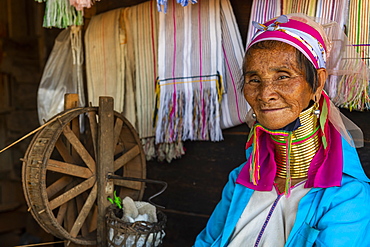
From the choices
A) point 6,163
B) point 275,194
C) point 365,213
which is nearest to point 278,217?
point 275,194

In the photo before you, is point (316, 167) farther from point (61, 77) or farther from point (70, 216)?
point (61, 77)

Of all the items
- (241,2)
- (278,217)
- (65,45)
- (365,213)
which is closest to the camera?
(365,213)

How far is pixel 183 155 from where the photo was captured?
8.89 ft

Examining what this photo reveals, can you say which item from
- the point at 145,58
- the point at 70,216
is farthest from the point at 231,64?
the point at 70,216

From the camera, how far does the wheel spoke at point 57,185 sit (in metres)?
2.12

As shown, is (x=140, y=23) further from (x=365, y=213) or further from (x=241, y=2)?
(x=365, y=213)

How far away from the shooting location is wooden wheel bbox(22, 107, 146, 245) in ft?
6.28

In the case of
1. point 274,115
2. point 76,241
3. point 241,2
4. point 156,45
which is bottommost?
point 76,241

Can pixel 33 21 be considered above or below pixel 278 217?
above

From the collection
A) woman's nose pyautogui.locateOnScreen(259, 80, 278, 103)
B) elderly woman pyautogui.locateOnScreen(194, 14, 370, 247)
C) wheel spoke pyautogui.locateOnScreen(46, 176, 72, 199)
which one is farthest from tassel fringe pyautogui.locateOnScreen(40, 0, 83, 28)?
woman's nose pyautogui.locateOnScreen(259, 80, 278, 103)

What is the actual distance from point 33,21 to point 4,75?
21.7 inches

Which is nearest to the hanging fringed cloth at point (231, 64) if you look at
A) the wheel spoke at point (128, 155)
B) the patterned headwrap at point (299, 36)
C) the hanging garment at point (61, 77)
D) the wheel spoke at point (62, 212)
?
the wheel spoke at point (128, 155)

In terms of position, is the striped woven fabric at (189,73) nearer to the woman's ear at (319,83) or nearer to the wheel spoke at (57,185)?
the wheel spoke at (57,185)

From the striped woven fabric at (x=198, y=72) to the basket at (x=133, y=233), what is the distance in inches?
25.9
